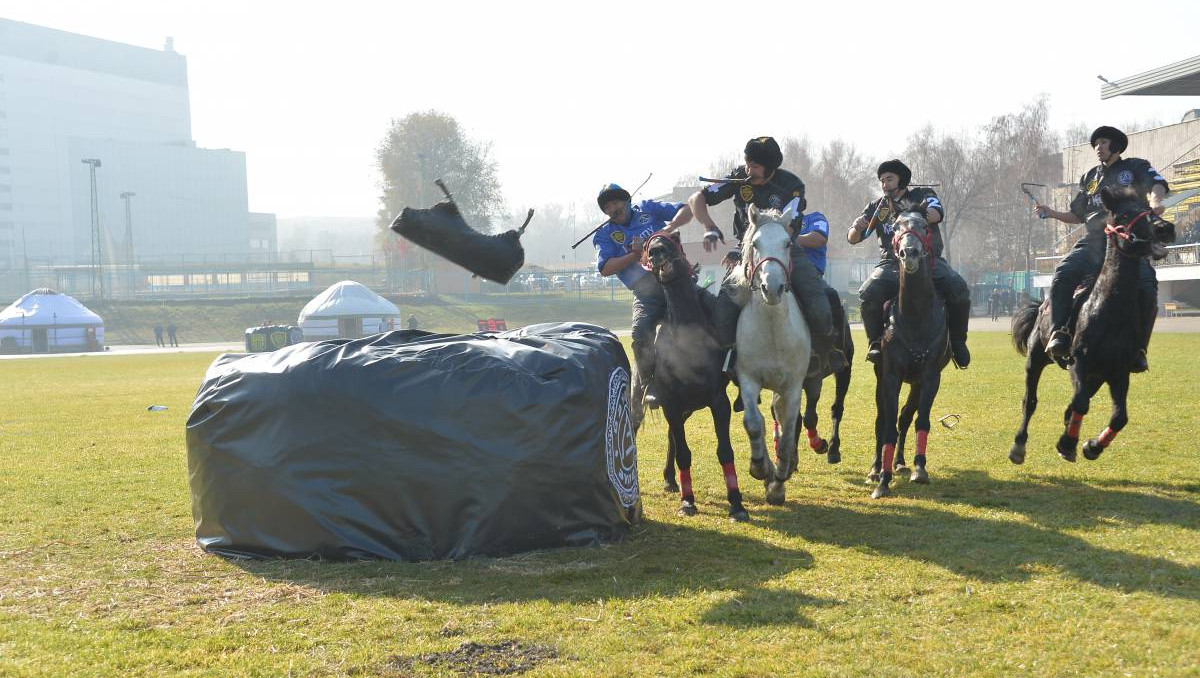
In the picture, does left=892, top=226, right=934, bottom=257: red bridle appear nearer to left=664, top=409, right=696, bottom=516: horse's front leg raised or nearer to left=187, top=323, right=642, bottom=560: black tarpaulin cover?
left=664, top=409, right=696, bottom=516: horse's front leg raised

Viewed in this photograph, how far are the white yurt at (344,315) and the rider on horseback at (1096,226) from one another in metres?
46.8

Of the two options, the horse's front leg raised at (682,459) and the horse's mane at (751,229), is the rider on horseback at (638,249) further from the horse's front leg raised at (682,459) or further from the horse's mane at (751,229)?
the horse's mane at (751,229)

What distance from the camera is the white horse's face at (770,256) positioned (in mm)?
7840

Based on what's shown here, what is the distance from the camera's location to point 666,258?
27.3ft

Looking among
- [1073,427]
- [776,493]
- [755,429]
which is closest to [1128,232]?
[1073,427]

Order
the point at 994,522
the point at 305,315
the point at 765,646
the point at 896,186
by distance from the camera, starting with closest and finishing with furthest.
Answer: the point at 765,646 → the point at 994,522 → the point at 896,186 → the point at 305,315

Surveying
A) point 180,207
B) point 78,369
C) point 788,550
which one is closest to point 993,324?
point 78,369

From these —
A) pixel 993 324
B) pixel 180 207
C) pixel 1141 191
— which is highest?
pixel 180 207

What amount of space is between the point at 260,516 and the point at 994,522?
17.6ft

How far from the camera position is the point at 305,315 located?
55.2 meters

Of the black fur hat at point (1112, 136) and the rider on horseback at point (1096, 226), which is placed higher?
the black fur hat at point (1112, 136)

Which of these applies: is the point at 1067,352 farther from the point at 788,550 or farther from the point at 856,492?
the point at 788,550

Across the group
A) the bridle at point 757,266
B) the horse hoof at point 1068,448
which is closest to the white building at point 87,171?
the bridle at point 757,266

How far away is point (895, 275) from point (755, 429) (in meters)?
2.66
